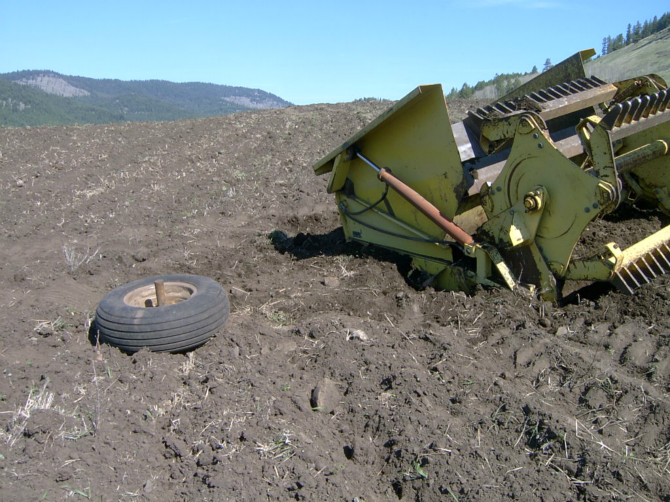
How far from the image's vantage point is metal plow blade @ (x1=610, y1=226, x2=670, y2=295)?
193 inches

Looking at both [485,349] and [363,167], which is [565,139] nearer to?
[363,167]

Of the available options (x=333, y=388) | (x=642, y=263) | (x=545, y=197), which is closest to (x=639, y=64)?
(x=642, y=263)

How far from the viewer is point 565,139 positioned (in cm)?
599

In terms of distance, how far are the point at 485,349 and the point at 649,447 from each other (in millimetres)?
1410

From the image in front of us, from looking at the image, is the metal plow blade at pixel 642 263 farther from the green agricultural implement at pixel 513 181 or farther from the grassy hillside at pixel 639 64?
the grassy hillside at pixel 639 64

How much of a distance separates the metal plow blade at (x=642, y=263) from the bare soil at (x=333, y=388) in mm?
148

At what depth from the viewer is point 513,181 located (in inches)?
199

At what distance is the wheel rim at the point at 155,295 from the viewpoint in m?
5.26

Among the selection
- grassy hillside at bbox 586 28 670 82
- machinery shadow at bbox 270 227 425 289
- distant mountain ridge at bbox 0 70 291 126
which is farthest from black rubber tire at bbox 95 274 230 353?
distant mountain ridge at bbox 0 70 291 126

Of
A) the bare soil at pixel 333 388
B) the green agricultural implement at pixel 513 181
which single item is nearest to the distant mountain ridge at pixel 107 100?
the bare soil at pixel 333 388

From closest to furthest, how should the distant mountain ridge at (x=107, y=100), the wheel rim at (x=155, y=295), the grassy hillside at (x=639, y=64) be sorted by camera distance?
the wheel rim at (x=155, y=295) < the grassy hillside at (x=639, y=64) < the distant mountain ridge at (x=107, y=100)

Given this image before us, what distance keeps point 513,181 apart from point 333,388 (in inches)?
94.8

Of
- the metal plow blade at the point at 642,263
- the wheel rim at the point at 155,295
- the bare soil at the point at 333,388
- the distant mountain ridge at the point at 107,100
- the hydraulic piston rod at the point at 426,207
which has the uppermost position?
the distant mountain ridge at the point at 107,100

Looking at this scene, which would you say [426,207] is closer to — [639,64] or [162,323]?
[162,323]
